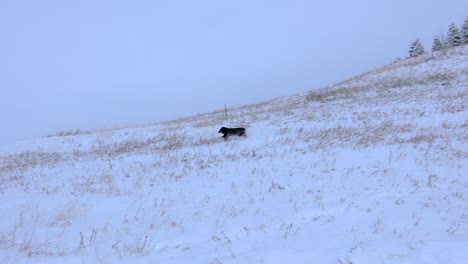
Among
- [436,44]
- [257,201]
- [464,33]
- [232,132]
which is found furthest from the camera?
[436,44]

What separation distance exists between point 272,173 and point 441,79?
80.4 ft

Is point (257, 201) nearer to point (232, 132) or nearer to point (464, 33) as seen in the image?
point (232, 132)

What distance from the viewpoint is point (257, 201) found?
6734mm

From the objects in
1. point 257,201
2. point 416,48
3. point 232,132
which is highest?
point 416,48

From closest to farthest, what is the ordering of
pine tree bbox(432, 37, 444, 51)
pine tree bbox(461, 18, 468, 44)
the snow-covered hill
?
1. the snow-covered hill
2. pine tree bbox(461, 18, 468, 44)
3. pine tree bbox(432, 37, 444, 51)

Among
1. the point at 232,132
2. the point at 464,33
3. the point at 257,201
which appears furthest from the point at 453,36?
the point at 257,201

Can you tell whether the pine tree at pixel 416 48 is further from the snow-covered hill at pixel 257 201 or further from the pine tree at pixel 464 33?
the snow-covered hill at pixel 257 201

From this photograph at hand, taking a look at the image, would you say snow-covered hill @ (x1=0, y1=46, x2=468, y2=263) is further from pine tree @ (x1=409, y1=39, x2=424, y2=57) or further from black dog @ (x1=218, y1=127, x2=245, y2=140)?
pine tree @ (x1=409, y1=39, x2=424, y2=57)

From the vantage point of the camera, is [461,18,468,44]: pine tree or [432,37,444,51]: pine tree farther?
[432,37,444,51]: pine tree

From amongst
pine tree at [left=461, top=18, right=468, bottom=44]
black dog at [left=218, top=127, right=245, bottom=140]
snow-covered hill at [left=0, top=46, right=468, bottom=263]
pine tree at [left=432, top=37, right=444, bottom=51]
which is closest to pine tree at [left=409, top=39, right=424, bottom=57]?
pine tree at [left=432, top=37, right=444, bottom=51]

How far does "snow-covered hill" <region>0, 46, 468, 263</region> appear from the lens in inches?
191

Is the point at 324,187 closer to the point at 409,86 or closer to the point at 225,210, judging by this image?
the point at 225,210

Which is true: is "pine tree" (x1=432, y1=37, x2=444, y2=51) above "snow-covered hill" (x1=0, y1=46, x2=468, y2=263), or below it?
above

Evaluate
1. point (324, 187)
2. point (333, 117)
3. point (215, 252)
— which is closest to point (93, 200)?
point (215, 252)
